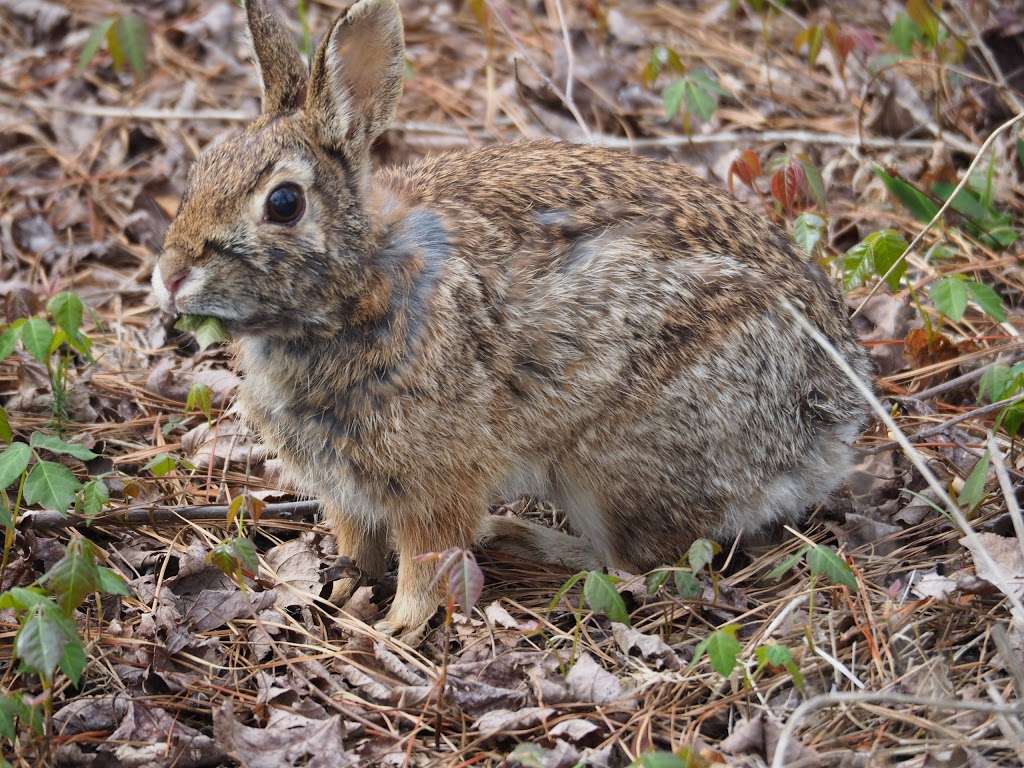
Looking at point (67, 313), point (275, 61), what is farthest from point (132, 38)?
point (275, 61)

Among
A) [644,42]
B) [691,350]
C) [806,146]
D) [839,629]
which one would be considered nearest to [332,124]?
[691,350]

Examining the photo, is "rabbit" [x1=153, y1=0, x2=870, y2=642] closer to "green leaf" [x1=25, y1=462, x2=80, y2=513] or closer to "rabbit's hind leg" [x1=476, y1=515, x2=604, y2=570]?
"rabbit's hind leg" [x1=476, y1=515, x2=604, y2=570]

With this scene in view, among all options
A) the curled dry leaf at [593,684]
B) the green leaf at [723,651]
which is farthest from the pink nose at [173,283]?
the green leaf at [723,651]

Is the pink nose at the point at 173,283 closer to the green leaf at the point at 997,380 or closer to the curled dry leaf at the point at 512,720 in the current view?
the curled dry leaf at the point at 512,720

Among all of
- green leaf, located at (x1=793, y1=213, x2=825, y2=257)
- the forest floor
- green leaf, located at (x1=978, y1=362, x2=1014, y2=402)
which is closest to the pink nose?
the forest floor

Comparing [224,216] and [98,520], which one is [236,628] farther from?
[224,216]

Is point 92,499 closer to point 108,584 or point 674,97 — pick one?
point 108,584

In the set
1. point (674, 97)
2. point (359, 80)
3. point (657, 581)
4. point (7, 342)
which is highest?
point (359, 80)
